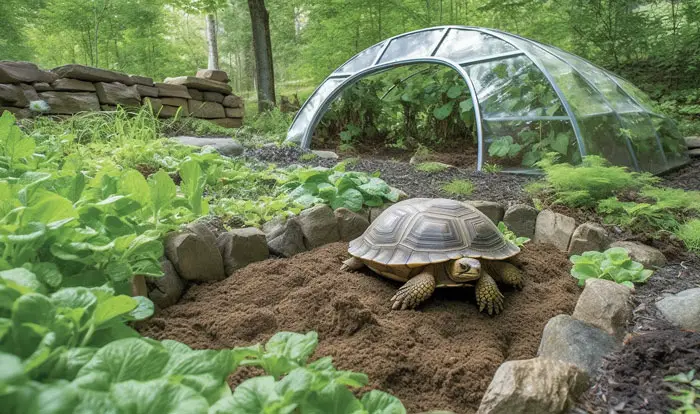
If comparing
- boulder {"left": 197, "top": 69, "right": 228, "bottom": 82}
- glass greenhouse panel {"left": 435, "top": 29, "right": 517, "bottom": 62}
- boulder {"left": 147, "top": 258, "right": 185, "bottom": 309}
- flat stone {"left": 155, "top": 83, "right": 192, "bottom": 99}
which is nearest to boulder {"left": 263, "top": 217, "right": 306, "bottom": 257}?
boulder {"left": 147, "top": 258, "right": 185, "bottom": 309}

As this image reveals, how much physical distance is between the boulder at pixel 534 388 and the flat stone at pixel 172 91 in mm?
8933

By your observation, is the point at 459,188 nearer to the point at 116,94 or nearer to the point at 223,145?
the point at 223,145

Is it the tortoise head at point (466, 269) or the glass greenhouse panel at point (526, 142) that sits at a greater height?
the glass greenhouse panel at point (526, 142)

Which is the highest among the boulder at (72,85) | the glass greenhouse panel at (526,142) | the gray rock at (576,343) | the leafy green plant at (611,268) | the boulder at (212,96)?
the boulder at (72,85)

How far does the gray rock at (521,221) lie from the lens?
3680 mm

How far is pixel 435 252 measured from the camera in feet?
8.28

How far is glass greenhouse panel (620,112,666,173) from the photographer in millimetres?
5605

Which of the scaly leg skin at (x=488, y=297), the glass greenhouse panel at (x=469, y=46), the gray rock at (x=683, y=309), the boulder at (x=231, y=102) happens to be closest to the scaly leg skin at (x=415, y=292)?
the scaly leg skin at (x=488, y=297)

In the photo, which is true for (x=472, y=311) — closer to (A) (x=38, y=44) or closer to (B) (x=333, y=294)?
(B) (x=333, y=294)

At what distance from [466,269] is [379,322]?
1.76 ft

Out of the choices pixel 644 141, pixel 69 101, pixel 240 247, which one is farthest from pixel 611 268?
pixel 69 101

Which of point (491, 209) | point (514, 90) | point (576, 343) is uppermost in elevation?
point (514, 90)

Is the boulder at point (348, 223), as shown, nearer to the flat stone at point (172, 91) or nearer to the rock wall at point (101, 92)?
the rock wall at point (101, 92)

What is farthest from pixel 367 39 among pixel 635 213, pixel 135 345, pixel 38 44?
pixel 135 345
